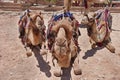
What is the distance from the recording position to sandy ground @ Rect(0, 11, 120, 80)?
38.0 ft

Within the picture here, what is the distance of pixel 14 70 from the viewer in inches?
477

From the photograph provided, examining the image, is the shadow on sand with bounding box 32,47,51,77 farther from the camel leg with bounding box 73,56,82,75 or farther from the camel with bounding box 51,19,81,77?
the camel leg with bounding box 73,56,82,75

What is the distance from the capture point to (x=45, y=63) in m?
12.6

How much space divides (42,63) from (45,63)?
12 centimetres

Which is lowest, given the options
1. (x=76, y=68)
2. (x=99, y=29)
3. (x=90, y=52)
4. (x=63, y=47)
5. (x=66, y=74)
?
(x=66, y=74)

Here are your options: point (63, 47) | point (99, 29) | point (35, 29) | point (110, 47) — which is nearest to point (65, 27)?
point (63, 47)

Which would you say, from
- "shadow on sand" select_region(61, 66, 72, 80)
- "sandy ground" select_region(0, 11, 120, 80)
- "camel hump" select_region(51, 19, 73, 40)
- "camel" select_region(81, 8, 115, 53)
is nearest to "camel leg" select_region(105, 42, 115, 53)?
"camel" select_region(81, 8, 115, 53)

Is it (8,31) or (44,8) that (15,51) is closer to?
(8,31)

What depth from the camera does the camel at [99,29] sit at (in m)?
13.4

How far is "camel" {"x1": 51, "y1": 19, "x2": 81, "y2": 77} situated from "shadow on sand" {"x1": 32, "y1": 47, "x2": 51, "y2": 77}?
636mm

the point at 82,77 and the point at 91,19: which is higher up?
the point at 91,19

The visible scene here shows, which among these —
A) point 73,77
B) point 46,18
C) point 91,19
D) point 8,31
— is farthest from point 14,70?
point 46,18

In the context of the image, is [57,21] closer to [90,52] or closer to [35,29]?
[35,29]

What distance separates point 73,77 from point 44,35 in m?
2.11
